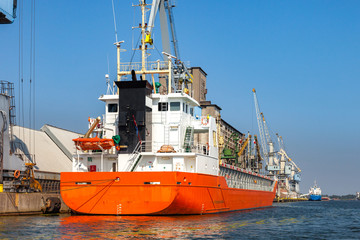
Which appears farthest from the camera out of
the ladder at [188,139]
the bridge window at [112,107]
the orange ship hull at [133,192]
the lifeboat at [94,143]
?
the bridge window at [112,107]

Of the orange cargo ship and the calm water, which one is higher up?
the orange cargo ship

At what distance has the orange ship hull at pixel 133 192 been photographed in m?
27.7

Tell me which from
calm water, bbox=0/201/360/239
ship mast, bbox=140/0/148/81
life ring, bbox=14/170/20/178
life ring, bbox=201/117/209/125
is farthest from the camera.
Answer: life ring, bbox=201/117/209/125

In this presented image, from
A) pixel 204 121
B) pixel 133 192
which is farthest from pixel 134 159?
pixel 204 121

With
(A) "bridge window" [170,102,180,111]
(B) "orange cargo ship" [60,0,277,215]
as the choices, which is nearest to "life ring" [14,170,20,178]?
(B) "orange cargo ship" [60,0,277,215]

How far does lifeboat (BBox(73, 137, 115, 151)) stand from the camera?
29562mm

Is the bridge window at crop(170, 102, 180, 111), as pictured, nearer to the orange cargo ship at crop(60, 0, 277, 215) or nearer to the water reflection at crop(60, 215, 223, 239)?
the orange cargo ship at crop(60, 0, 277, 215)

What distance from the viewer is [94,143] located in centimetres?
2956

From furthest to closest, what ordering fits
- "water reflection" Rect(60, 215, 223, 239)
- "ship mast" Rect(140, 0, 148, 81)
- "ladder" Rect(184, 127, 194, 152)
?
"ship mast" Rect(140, 0, 148, 81), "ladder" Rect(184, 127, 194, 152), "water reflection" Rect(60, 215, 223, 239)

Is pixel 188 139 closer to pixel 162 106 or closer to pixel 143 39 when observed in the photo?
pixel 162 106

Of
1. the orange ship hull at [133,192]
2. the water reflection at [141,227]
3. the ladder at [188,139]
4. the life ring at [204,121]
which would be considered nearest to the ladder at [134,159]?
the orange ship hull at [133,192]

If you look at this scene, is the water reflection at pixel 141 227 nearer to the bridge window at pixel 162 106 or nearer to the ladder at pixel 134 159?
the ladder at pixel 134 159

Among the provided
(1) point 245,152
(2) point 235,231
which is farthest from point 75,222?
(1) point 245,152

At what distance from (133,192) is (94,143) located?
4048 millimetres
